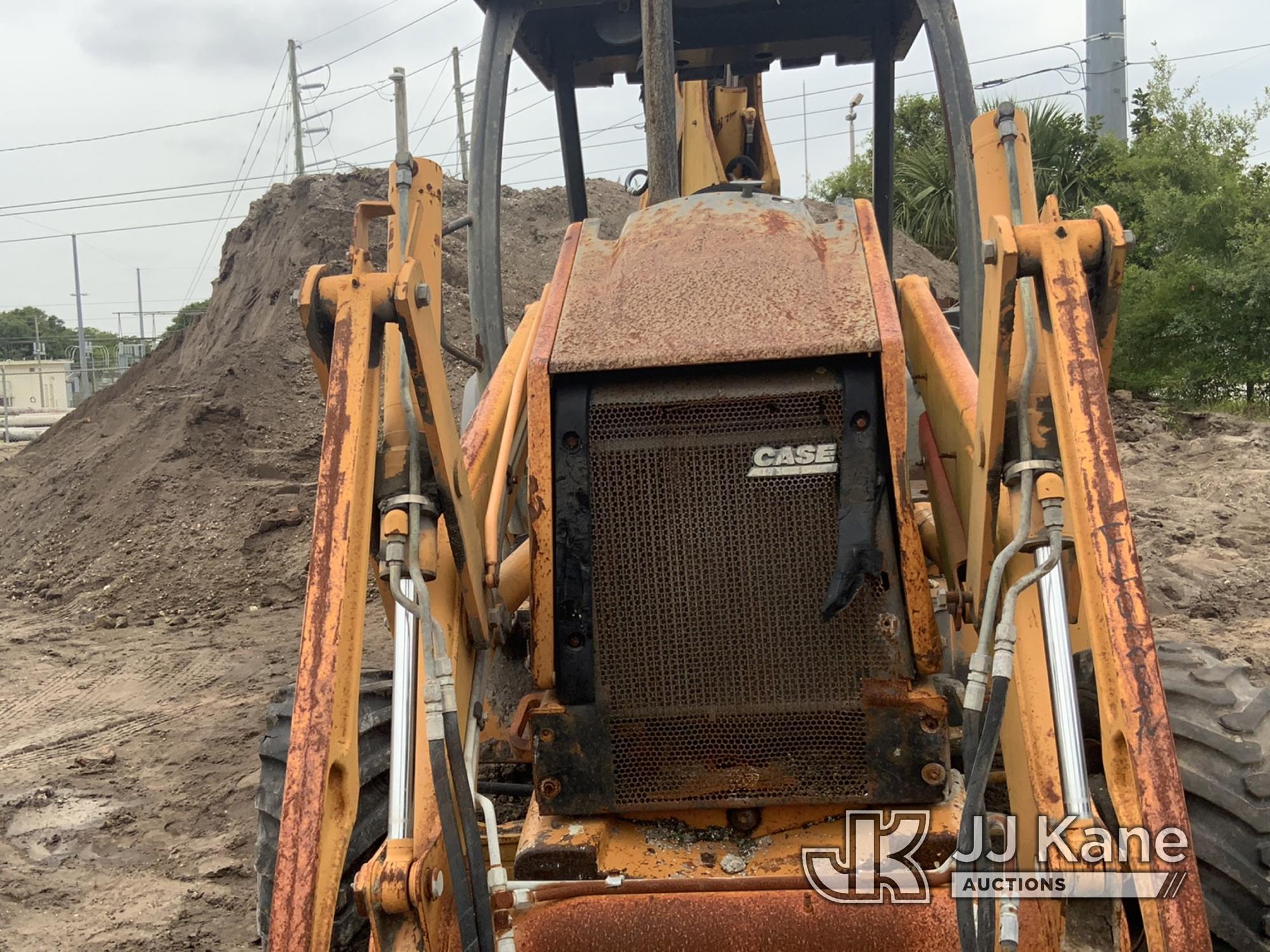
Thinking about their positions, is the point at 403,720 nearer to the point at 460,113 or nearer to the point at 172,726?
the point at 172,726

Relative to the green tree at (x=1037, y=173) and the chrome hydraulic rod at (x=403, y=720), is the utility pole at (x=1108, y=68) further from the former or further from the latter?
the chrome hydraulic rod at (x=403, y=720)

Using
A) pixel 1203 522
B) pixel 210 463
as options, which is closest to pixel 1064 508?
pixel 1203 522

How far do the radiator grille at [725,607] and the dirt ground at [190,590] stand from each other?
2014mm

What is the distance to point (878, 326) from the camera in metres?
2.54

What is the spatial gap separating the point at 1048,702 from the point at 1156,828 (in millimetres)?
393

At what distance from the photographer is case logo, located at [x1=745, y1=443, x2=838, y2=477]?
255 cm

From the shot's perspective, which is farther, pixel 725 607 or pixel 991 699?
pixel 725 607

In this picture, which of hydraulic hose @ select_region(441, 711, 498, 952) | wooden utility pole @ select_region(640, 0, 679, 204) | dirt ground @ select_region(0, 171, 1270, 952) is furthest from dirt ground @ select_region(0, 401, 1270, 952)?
wooden utility pole @ select_region(640, 0, 679, 204)

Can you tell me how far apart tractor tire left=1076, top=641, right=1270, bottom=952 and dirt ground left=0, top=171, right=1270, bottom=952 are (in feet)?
9.51

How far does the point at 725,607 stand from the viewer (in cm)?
261

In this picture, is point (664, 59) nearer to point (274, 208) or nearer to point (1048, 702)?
point (1048, 702)

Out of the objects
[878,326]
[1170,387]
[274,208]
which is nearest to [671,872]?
[878,326]

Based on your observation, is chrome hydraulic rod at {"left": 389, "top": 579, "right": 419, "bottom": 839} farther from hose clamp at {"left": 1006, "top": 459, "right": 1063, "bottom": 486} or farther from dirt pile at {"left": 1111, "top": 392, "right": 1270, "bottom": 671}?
dirt pile at {"left": 1111, "top": 392, "right": 1270, "bottom": 671}

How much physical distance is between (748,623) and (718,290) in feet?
2.62
